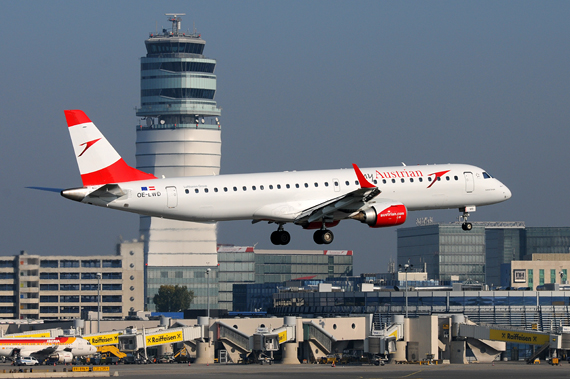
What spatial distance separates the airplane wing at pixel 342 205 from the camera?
77250 millimetres

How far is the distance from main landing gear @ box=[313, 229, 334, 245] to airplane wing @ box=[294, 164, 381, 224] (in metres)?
1.03

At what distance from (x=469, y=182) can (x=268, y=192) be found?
17032 mm

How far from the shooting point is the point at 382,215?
79.8 meters

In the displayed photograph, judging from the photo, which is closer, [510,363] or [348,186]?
[348,186]

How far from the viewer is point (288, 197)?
79312 mm

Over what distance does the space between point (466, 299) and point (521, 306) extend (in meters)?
7.75

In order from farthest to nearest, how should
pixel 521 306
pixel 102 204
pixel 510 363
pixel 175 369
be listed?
pixel 521 306 < pixel 510 363 < pixel 175 369 < pixel 102 204

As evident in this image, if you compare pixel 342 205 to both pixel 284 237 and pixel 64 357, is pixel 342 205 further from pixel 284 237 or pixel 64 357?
pixel 64 357

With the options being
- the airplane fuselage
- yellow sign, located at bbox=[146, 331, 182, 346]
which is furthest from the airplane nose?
yellow sign, located at bbox=[146, 331, 182, 346]

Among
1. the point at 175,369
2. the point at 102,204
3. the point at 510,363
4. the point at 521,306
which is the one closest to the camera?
the point at 102,204

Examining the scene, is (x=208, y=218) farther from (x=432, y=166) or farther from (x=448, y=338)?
(x=448, y=338)

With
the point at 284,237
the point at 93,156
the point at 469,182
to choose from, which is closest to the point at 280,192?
the point at 284,237

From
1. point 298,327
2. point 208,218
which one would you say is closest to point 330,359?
point 298,327

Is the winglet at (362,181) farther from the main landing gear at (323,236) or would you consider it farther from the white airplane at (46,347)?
the white airplane at (46,347)
